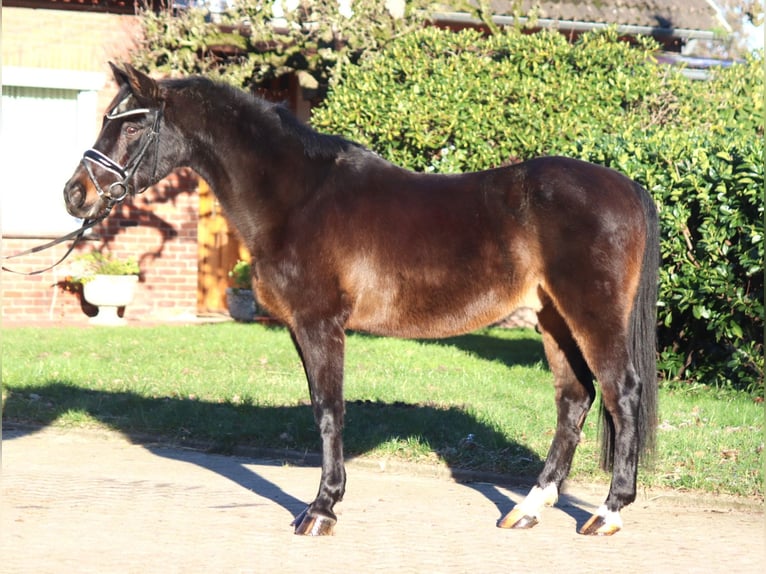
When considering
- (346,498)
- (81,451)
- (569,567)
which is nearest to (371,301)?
(346,498)

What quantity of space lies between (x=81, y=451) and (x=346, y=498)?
2577 millimetres

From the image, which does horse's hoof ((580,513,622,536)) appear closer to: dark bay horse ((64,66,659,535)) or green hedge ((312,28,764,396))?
dark bay horse ((64,66,659,535))

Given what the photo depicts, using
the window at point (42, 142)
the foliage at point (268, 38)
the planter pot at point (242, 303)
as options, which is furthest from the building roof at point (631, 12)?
the window at point (42, 142)

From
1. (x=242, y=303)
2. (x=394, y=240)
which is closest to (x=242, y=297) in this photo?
(x=242, y=303)

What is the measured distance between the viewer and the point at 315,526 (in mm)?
5754

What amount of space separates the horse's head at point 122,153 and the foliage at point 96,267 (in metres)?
9.65

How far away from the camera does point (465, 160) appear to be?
12797 millimetres

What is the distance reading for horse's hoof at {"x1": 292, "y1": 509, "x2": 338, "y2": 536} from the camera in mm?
5746

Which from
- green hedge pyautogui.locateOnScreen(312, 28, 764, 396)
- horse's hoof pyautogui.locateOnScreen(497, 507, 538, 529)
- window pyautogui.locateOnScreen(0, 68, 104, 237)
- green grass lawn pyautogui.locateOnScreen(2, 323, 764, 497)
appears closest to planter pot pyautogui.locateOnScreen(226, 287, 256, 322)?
green grass lawn pyautogui.locateOnScreen(2, 323, 764, 497)

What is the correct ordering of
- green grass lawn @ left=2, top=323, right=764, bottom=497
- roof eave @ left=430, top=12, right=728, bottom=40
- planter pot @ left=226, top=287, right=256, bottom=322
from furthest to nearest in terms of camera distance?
roof eave @ left=430, top=12, right=728, bottom=40, planter pot @ left=226, top=287, right=256, bottom=322, green grass lawn @ left=2, top=323, right=764, bottom=497

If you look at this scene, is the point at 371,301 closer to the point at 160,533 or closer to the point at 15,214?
the point at 160,533

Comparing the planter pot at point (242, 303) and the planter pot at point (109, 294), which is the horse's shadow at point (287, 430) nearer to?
the planter pot at point (109, 294)

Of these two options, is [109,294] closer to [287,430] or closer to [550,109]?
[550,109]

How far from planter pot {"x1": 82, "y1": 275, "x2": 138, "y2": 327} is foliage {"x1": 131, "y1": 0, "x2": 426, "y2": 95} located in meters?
3.14
